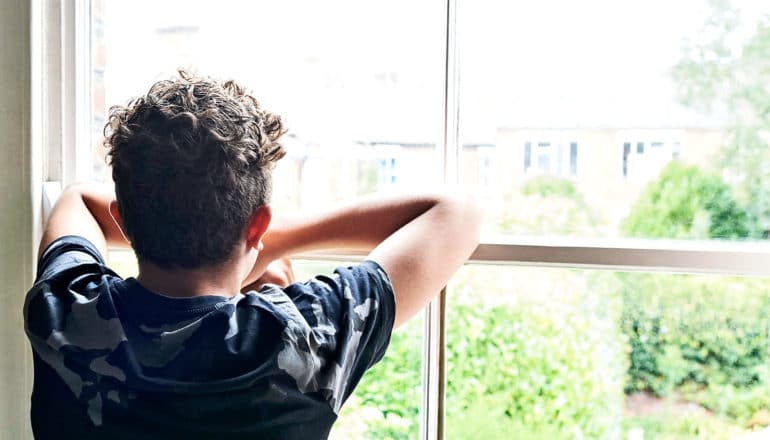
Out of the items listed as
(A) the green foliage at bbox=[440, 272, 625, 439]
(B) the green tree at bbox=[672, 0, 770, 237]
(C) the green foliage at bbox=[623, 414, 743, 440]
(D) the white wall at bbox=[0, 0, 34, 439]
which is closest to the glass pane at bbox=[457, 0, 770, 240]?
(B) the green tree at bbox=[672, 0, 770, 237]

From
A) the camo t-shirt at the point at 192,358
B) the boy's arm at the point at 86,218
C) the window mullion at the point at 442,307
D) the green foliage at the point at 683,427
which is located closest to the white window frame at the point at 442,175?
the window mullion at the point at 442,307

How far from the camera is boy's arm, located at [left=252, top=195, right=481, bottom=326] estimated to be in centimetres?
96

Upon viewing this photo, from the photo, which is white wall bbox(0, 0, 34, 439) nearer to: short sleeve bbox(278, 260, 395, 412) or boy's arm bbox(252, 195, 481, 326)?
boy's arm bbox(252, 195, 481, 326)

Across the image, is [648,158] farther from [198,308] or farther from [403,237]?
[198,308]

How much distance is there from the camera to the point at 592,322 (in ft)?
3.83

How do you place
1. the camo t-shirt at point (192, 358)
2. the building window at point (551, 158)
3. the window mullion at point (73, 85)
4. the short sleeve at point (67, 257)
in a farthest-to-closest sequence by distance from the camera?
the window mullion at point (73, 85)
the building window at point (551, 158)
the short sleeve at point (67, 257)
the camo t-shirt at point (192, 358)

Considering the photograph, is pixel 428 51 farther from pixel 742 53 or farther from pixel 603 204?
pixel 742 53

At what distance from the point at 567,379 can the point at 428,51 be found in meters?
0.57

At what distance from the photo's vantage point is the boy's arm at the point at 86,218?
41.2 inches

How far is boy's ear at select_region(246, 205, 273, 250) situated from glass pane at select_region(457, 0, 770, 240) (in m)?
0.40

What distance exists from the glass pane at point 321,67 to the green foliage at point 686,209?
1.08 feet

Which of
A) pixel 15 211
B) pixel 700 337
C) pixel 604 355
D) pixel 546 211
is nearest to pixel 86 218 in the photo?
pixel 15 211

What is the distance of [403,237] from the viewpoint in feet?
3.26

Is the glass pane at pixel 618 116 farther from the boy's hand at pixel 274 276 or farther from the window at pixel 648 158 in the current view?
the boy's hand at pixel 274 276
